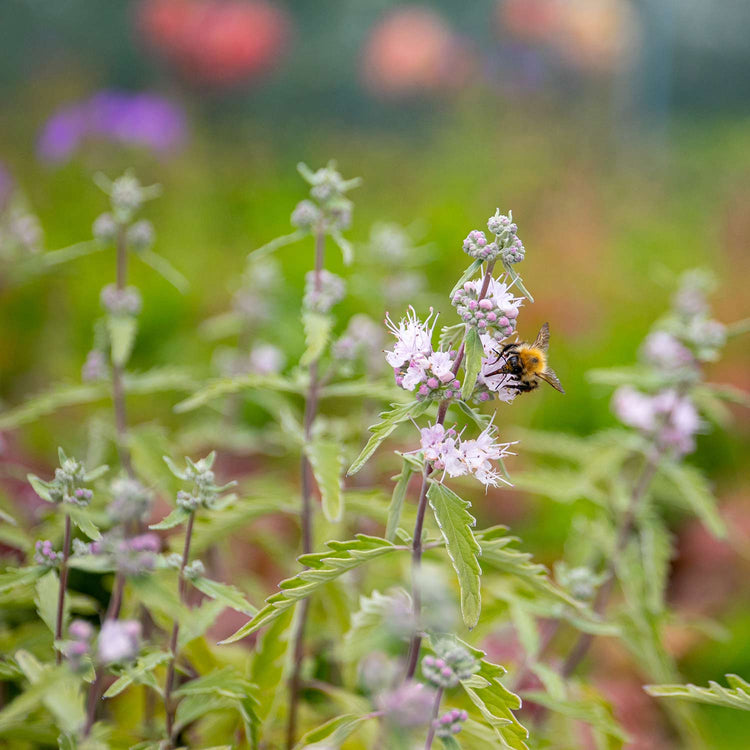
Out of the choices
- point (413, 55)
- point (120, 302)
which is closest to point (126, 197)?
point (120, 302)

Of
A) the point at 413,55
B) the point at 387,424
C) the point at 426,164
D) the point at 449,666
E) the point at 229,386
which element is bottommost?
the point at 449,666

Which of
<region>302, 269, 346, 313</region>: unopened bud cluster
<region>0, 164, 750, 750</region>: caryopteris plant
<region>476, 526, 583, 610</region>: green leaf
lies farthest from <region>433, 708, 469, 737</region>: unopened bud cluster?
<region>302, 269, 346, 313</region>: unopened bud cluster

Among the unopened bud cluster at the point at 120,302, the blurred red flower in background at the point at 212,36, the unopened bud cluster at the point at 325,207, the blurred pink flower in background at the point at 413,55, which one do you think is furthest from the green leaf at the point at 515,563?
the blurred pink flower in background at the point at 413,55

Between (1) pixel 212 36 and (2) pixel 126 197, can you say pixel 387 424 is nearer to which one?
(2) pixel 126 197

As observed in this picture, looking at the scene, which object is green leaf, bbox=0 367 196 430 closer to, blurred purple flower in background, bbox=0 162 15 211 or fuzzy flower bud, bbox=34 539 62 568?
fuzzy flower bud, bbox=34 539 62 568

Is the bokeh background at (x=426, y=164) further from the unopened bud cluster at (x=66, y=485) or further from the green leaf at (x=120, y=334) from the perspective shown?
the unopened bud cluster at (x=66, y=485)

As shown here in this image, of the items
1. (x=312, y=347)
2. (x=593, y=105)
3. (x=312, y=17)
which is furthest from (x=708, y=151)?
(x=312, y=347)
